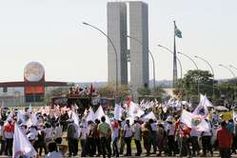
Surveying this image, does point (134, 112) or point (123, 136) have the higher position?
point (134, 112)

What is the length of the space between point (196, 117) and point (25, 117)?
1122 centimetres

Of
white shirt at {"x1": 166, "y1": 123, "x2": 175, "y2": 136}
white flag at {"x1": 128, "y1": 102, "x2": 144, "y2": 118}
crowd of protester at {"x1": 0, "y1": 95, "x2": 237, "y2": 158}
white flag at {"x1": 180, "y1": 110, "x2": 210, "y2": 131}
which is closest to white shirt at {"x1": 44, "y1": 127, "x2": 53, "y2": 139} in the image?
crowd of protester at {"x1": 0, "y1": 95, "x2": 237, "y2": 158}

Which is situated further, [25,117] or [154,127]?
[25,117]

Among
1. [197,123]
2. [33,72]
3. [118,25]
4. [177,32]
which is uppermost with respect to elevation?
[118,25]

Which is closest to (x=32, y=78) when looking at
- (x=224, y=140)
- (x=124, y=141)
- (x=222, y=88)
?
(x=222, y=88)

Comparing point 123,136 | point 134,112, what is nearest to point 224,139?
point 123,136

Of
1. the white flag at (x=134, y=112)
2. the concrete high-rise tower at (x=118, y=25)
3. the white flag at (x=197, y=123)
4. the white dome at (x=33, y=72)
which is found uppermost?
the concrete high-rise tower at (x=118, y=25)

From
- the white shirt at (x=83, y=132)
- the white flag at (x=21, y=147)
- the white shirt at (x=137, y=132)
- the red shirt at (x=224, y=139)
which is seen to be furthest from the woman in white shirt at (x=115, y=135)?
the white flag at (x=21, y=147)

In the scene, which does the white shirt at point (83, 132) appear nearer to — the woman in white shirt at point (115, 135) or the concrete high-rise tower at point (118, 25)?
the woman in white shirt at point (115, 135)

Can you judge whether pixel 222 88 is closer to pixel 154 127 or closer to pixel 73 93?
pixel 73 93

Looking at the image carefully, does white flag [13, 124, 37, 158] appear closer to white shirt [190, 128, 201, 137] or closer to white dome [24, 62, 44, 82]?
white shirt [190, 128, 201, 137]

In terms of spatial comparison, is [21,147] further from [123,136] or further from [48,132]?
[123,136]

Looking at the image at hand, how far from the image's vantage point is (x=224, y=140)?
835 inches

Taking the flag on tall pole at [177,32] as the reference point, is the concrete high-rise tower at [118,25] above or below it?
above
